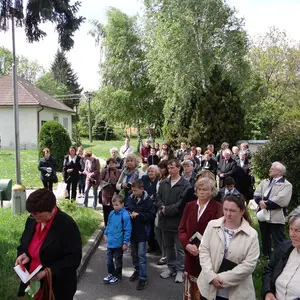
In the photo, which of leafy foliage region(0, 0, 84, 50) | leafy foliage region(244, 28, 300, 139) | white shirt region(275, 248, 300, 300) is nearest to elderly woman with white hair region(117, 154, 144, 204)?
leafy foliage region(0, 0, 84, 50)

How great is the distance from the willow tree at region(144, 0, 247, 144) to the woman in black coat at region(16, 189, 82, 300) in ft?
64.6

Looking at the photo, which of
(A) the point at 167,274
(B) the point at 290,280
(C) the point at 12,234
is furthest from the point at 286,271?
(C) the point at 12,234

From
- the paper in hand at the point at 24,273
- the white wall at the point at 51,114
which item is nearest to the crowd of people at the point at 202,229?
the paper in hand at the point at 24,273

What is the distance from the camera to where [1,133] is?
34469 mm

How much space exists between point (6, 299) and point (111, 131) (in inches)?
1972

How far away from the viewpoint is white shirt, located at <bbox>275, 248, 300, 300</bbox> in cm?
302

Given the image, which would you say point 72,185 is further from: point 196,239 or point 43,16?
point 196,239

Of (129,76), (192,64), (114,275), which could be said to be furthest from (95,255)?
(129,76)

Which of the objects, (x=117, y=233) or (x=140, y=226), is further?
(x=140, y=226)

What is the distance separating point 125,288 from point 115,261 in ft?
1.47

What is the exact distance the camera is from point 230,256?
3.54 metres

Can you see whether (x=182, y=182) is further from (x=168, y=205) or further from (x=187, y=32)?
(x=187, y=32)

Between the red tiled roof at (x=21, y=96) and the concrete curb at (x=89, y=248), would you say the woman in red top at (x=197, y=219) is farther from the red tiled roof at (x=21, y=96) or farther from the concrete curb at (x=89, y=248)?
the red tiled roof at (x=21, y=96)

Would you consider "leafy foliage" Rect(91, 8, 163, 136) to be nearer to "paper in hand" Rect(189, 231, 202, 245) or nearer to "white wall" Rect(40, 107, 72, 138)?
"white wall" Rect(40, 107, 72, 138)
